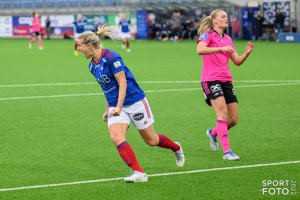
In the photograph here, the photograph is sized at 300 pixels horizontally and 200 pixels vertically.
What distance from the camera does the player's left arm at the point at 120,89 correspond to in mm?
9656

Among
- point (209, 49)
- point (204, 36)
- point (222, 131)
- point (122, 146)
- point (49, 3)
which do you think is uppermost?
point (49, 3)

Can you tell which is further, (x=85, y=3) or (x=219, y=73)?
(x=85, y=3)

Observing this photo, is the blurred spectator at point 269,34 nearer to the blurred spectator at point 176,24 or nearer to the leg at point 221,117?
the blurred spectator at point 176,24

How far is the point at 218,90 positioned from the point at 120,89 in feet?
7.57

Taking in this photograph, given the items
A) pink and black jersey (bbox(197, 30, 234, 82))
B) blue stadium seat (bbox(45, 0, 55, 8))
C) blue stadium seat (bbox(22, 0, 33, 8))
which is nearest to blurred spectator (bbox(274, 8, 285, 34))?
blue stadium seat (bbox(45, 0, 55, 8))

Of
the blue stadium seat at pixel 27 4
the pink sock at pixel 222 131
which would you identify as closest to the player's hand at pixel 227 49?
the pink sock at pixel 222 131

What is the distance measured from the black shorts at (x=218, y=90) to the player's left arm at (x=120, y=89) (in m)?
2.18

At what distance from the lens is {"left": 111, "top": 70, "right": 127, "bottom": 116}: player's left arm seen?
31.7ft

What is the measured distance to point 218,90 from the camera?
11.6 metres

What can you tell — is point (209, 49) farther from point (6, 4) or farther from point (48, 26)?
point (6, 4)

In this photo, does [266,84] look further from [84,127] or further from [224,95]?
[224,95]

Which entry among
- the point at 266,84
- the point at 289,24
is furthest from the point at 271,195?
the point at 289,24

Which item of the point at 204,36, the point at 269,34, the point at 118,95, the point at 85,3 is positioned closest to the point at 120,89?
the point at 118,95

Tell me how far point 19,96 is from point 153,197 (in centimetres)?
1239
